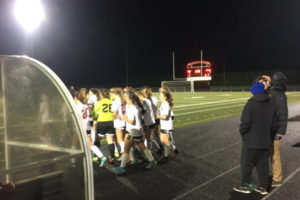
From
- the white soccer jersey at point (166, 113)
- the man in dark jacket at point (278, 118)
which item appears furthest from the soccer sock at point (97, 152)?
the man in dark jacket at point (278, 118)

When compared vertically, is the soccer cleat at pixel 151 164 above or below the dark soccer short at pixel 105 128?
below

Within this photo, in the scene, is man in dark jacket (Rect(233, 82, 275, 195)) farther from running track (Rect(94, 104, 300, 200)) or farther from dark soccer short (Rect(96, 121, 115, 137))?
dark soccer short (Rect(96, 121, 115, 137))

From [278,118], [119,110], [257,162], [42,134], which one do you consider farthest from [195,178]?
[42,134]

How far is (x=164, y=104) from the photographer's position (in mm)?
6539

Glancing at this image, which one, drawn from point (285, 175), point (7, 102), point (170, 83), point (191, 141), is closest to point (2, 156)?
point (7, 102)

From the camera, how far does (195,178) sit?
5.40m

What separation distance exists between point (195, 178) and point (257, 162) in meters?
1.35

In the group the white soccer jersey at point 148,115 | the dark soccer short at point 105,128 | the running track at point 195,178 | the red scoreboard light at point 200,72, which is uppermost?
the red scoreboard light at point 200,72

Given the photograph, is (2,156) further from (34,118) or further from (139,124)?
(139,124)

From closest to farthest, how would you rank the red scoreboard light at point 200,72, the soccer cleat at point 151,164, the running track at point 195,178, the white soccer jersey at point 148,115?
1. the running track at point 195,178
2. the soccer cleat at point 151,164
3. the white soccer jersey at point 148,115
4. the red scoreboard light at point 200,72

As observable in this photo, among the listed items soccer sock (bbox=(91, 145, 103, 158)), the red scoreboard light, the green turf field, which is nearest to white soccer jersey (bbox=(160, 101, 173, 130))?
soccer sock (bbox=(91, 145, 103, 158))

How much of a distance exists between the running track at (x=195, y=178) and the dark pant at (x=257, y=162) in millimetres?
319

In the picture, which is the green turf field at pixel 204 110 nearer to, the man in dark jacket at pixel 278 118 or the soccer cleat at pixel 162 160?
the soccer cleat at pixel 162 160

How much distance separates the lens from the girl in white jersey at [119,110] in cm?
631
